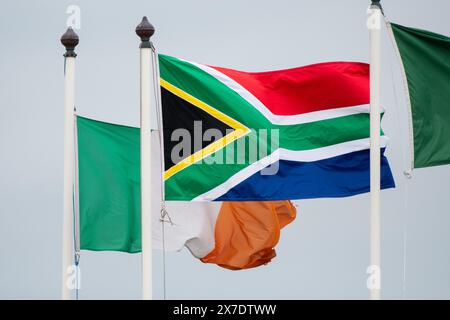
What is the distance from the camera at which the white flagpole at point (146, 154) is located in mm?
29281

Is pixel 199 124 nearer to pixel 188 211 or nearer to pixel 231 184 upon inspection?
pixel 231 184

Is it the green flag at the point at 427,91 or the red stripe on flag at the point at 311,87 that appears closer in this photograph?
the green flag at the point at 427,91

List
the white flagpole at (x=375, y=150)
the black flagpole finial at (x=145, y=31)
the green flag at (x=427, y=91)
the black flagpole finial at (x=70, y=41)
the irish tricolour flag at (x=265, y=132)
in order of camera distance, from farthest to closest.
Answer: the black flagpole finial at (x=70, y=41) < the irish tricolour flag at (x=265, y=132) < the green flag at (x=427, y=91) < the black flagpole finial at (x=145, y=31) < the white flagpole at (x=375, y=150)

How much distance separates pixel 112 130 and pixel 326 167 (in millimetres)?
4956

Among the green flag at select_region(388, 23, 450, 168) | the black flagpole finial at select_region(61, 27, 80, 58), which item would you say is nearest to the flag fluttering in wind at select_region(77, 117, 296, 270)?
the black flagpole finial at select_region(61, 27, 80, 58)

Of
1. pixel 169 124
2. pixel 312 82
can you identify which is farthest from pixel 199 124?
pixel 312 82

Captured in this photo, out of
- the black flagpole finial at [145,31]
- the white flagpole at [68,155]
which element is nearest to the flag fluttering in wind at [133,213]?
the white flagpole at [68,155]

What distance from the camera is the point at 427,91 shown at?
2989cm

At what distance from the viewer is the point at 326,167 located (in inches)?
1207

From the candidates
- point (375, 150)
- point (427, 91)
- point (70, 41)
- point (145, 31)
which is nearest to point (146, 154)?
point (145, 31)

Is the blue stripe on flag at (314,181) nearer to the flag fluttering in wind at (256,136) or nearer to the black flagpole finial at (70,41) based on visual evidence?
the flag fluttering in wind at (256,136)

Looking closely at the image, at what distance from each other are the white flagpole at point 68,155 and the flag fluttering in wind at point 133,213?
2.11 feet

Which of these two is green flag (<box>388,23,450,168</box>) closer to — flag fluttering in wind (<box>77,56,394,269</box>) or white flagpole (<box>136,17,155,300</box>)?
flag fluttering in wind (<box>77,56,394,269</box>)

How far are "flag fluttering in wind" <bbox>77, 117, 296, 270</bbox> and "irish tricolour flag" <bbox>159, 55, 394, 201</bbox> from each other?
168 centimetres
